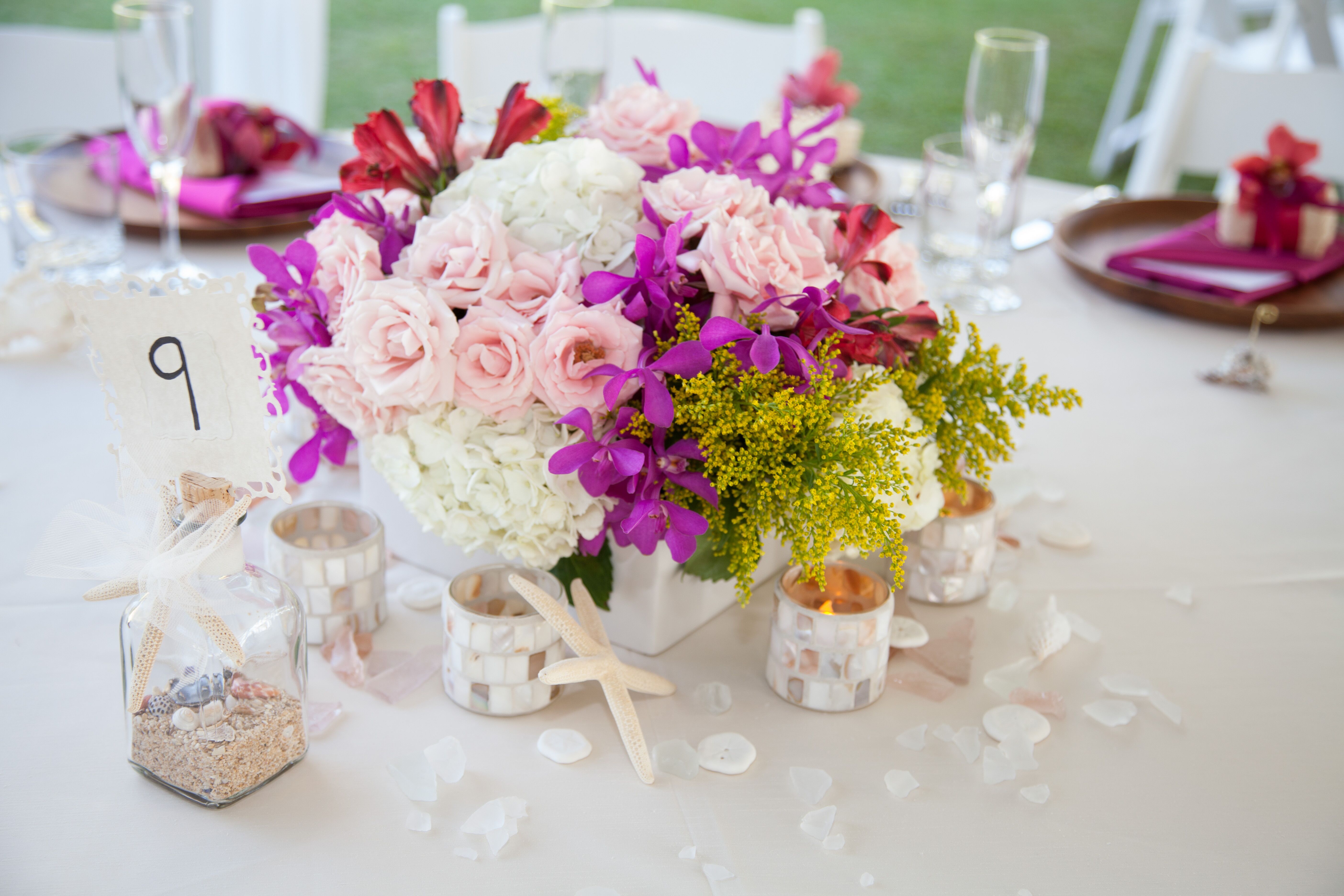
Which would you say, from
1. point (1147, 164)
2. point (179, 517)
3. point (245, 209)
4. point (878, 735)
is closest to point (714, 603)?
point (878, 735)

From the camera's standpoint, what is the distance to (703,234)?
2.89 ft

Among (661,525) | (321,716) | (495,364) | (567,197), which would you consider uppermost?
(567,197)

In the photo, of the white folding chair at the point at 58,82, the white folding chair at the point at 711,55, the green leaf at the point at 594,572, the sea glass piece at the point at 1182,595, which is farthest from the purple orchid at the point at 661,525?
the white folding chair at the point at 58,82

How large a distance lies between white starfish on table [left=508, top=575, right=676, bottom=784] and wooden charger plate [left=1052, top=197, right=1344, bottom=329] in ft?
3.87

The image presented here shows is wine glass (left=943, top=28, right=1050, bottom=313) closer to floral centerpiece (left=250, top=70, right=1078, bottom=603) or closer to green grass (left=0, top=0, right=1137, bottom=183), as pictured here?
floral centerpiece (left=250, top=70, right=1078, bottom=603)

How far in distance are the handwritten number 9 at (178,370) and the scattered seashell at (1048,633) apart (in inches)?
28.3

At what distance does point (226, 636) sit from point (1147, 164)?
7.87 ft

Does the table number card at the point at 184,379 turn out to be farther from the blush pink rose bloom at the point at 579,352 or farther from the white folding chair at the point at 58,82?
the white folding chair at the point at 58,82

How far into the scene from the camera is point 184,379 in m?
0.71

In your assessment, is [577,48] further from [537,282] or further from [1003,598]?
[1003,598]

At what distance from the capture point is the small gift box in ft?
5.56

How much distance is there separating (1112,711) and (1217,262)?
1062mm

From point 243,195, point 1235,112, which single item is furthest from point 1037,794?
point 1235,112

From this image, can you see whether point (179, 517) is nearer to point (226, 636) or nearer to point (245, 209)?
point (226, 636)
